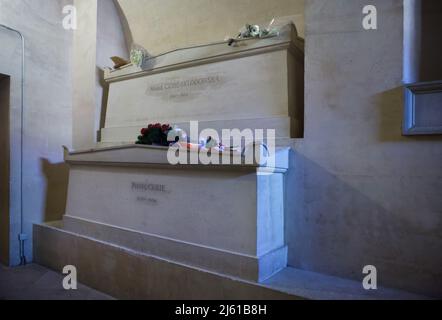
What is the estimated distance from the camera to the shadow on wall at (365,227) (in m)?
2.28

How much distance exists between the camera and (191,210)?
2.72 metres

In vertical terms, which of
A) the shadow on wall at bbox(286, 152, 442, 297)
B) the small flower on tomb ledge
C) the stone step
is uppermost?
the small flower on tomb ledge

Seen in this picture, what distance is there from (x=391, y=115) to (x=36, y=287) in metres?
3.70

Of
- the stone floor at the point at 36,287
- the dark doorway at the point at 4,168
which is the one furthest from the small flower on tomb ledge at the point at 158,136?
the dark doorway at the point at 4,168

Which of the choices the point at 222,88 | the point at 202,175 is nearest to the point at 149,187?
the point at 202,175

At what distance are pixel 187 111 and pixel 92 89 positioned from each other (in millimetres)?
1822

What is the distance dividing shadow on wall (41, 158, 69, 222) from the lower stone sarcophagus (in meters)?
1.25

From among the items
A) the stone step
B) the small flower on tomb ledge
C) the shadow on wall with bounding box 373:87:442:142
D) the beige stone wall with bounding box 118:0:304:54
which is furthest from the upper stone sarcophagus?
the stone step

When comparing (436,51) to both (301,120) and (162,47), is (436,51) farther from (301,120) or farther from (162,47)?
(162,47)

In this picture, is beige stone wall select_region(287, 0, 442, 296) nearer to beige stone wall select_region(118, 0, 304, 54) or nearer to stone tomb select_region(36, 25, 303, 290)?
stone tomb select_region(36, 25, 303, 290)

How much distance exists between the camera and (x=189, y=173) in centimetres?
275

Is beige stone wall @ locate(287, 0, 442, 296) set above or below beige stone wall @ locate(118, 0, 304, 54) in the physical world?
below

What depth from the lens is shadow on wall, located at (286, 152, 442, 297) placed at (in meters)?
2.28
